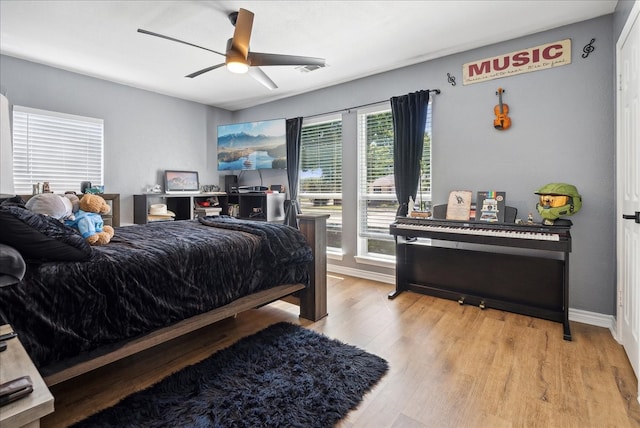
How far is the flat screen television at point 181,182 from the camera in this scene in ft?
14.5

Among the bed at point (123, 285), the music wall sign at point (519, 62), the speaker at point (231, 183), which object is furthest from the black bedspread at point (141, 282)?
the speaker at point (231, 183)

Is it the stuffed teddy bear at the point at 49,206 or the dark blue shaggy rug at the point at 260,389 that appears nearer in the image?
the dark blue shaggy rug at the point at 260,389

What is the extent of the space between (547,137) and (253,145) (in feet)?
11.3

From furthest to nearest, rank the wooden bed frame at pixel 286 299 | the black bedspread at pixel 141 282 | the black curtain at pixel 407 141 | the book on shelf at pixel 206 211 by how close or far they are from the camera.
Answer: the book on shelf at pixel 206 211 < the black curtain at pixel 407 141 < the wooden bed frame at pixel 286 299 < the black bedspread at pixel 141 282

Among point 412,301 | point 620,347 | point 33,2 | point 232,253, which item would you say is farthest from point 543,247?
point 33,2

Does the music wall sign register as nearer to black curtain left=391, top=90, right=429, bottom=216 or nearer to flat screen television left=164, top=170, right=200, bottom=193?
black curtain left=391, top=90, right=429, bottom=216

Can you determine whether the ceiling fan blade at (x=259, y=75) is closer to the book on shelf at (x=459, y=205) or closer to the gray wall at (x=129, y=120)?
the book on shelf at (x=459, y=205)

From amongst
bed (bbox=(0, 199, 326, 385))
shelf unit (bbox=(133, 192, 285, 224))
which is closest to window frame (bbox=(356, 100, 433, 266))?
shelf unit (bbox=(133, 192, 285, 224))

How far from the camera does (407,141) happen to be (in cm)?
338

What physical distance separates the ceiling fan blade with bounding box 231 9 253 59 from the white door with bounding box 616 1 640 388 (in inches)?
88.0

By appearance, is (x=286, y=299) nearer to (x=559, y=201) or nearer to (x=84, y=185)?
(x=559, y=201)

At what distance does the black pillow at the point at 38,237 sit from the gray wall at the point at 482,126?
2906 millimetres

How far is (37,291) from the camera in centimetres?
130

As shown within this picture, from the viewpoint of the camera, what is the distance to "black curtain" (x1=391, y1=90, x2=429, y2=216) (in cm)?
330
